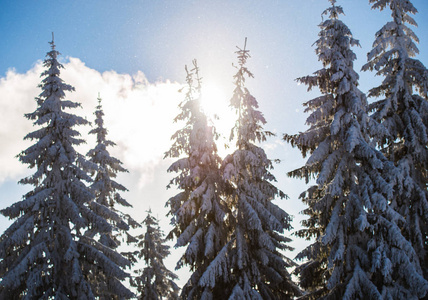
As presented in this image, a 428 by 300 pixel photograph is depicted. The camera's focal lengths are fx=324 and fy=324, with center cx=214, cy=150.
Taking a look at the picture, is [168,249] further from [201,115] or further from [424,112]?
[424,112]

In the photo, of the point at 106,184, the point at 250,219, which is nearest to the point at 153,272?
the point at 106,184

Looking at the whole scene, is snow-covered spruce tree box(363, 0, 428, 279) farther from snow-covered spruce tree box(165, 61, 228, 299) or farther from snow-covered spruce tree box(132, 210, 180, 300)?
snow-covered spruce tree box(132, 210, 180, 300)

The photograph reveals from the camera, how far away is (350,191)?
481 inches

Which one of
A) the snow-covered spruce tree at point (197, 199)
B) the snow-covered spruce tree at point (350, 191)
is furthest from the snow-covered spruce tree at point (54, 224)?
the snow-covered spruce tree at point (350, 191)

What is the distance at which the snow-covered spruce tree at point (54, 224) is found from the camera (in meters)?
14.0

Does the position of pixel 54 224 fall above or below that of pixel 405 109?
below

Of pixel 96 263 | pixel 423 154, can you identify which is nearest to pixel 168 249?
pixel 96 263

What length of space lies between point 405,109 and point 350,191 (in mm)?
6092

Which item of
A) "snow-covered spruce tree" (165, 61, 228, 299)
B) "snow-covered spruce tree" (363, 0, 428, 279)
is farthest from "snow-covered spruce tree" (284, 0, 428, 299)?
"snow-covered spruce tree" (165, 61, 228, 299)

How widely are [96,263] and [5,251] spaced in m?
3.97

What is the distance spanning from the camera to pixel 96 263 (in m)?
16.0

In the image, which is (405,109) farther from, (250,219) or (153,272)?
(153,272)

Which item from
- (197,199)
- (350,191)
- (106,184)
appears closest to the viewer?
(350,191)

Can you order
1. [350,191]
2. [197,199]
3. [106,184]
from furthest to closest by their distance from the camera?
[106,184]
[197,199]
[350,191]
